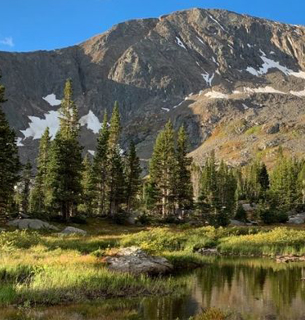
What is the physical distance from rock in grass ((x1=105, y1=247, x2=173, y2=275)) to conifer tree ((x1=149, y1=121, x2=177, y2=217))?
4814 centimetres

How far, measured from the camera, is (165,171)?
76500 mm

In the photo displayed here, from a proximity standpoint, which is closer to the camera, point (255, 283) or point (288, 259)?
point (255, 283)

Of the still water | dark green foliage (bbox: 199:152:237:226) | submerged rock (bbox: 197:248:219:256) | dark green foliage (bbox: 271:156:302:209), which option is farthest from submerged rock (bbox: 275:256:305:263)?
dark green foliage (bbox: 271:156:302:209)

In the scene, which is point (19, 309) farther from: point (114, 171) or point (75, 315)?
point (114, 171)

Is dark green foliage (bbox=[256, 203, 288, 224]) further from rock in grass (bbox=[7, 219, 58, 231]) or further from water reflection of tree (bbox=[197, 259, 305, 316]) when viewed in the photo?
water reflection of tree (bbox=[197, 259, 305, 316])

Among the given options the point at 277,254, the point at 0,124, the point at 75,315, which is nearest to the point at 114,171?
the point at 0,124

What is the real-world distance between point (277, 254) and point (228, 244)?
5112 mm

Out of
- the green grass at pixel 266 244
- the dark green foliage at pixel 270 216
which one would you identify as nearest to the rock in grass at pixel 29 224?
the green grass at pixel 266 244

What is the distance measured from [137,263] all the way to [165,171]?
5310cm

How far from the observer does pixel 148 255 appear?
26.2 metres

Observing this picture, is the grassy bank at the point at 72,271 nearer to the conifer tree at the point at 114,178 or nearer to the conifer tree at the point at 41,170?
the conifer tree at the point at 114,178

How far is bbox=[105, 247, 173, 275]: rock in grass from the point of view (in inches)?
896

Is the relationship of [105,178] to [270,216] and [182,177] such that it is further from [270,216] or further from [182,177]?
[270,216]

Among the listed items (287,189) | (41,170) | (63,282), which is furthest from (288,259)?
(287,189)
